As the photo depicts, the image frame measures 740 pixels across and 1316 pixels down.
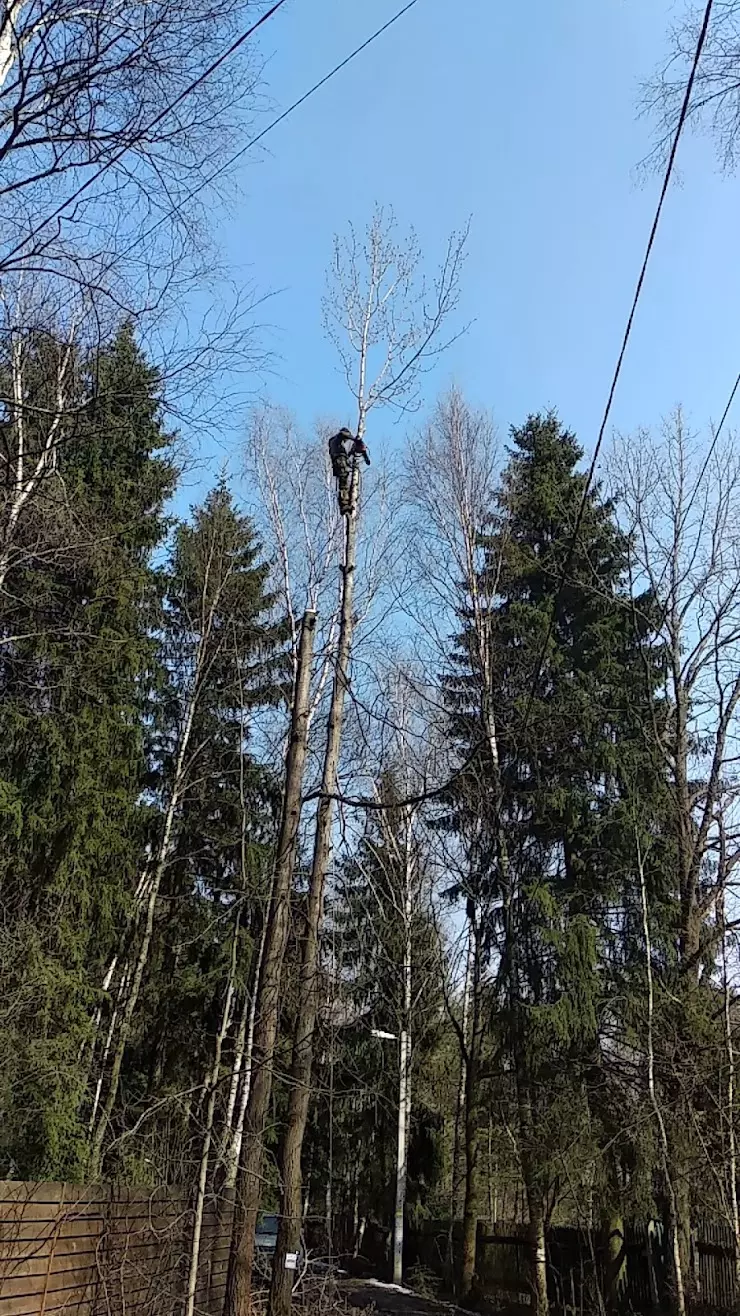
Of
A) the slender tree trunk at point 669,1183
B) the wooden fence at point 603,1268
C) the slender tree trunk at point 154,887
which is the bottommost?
the wooden fence at point 603,1268

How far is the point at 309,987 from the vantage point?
22.7 feet

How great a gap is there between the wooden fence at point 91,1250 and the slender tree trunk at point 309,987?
659mm

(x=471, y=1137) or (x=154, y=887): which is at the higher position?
(x=154, y=887)

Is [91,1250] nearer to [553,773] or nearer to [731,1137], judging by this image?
[731,1137]

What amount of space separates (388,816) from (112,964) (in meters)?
5.41

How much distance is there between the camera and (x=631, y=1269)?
13.2m

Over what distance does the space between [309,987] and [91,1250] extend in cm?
224

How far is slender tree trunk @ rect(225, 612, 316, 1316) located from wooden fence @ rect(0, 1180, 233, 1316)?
0.40 m

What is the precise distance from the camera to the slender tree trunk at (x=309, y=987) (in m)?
6.06

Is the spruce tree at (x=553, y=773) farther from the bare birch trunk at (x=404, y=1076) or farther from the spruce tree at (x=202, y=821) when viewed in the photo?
the spruce tree at (x=202, y=821)

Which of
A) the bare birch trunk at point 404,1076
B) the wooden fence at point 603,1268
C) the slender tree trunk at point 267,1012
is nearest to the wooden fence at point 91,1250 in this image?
the slender tree trunk at point 267,1012

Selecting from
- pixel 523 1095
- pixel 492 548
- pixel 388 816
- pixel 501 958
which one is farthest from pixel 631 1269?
pixel 492 548

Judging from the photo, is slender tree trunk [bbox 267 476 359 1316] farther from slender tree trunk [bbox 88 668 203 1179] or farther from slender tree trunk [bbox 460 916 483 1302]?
slender tree trunk [bbox 460 916 483 1302]

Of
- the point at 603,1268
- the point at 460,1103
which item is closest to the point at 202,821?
the point at 603,1268
